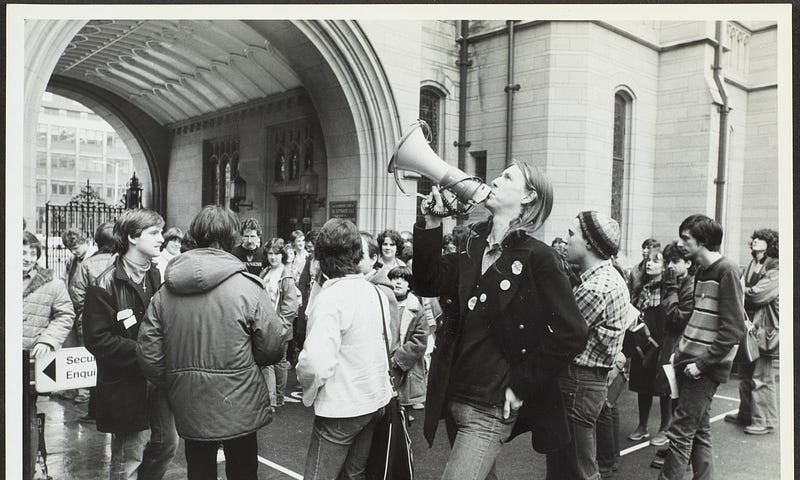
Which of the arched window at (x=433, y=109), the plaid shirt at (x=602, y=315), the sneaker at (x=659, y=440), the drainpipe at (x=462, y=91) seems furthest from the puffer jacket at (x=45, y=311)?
the drainpipe at (x=462, y=91)

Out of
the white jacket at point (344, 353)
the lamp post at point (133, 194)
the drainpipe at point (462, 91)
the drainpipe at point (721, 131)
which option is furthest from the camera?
the lamp post at point (133, 194)

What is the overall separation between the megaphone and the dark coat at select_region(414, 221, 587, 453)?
0.61 ft

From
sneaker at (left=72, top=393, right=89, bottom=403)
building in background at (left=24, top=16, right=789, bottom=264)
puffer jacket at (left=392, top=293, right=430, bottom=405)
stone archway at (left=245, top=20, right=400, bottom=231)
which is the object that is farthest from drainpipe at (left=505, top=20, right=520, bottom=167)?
sneaker at (left=72, top=393, right=89, bottom=403)

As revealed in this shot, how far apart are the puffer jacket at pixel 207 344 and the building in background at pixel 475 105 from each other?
757 cm

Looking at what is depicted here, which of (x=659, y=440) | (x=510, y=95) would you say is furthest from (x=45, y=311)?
(x=510, y=95)

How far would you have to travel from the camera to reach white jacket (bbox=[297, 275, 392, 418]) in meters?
2.87

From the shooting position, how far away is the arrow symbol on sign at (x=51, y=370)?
11.2 feet

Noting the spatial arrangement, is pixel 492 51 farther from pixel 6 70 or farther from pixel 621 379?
pixel 6 70

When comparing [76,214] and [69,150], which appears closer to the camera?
[76,214]

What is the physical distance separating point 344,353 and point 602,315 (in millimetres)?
1585

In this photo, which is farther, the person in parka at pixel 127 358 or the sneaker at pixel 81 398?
the sneaker at pixel 81 398

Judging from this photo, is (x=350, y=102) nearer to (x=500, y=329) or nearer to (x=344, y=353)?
(x=344, y=353)

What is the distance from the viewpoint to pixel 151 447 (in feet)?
11.5

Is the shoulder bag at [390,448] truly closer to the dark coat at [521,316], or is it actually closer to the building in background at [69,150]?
the dark coat at [521,316]
